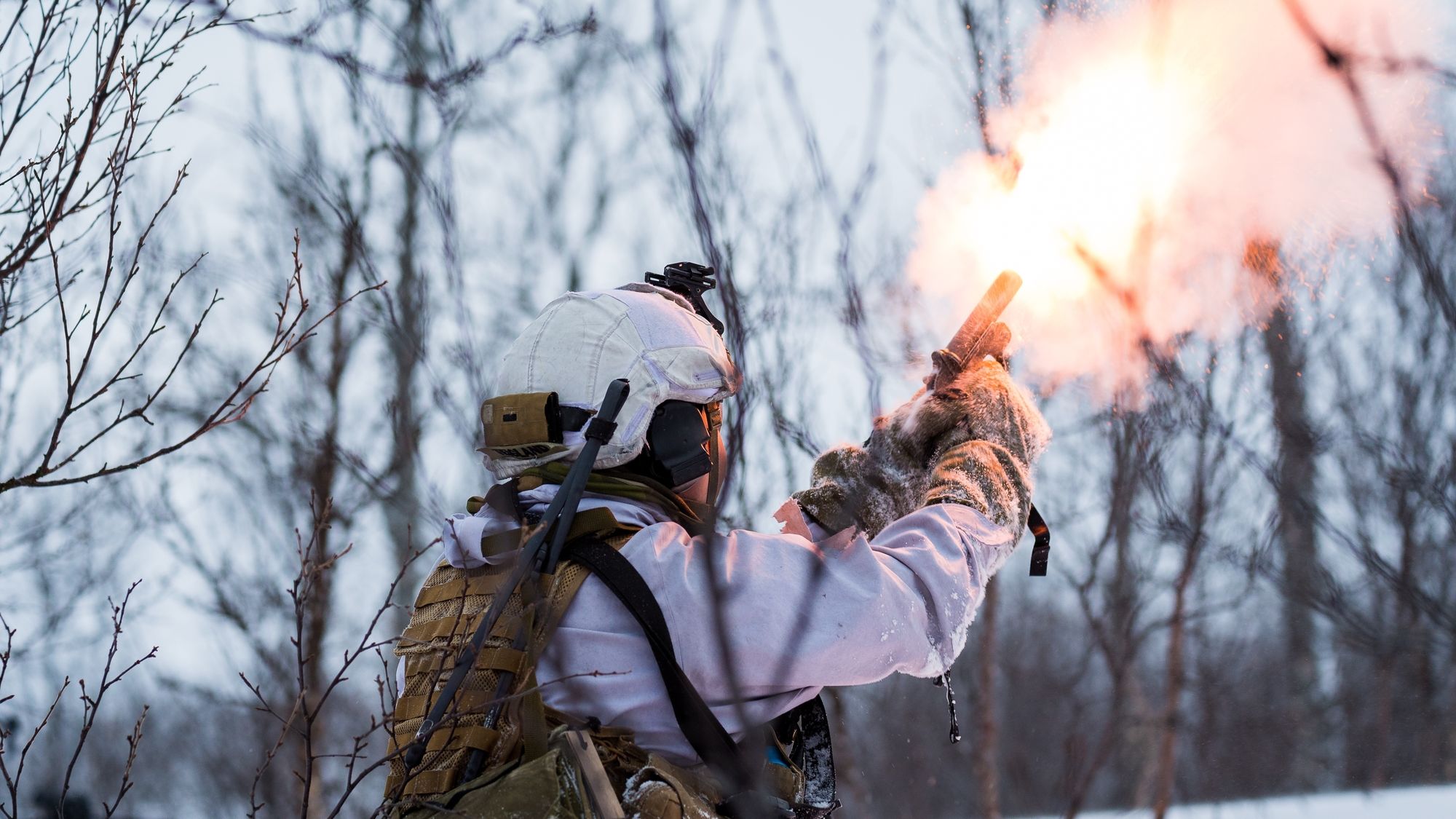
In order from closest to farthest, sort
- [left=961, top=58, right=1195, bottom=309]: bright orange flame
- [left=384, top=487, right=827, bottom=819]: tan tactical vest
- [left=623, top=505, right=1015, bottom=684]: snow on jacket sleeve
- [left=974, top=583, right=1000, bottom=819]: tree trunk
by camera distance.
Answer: [left=384, top=487, right=827, bottom=819]: tan tactical vest, [left=623, top=505, right=1015, bottom=684]: snow on jacket sleeve, [left=961, top=58, right=1195, bottom=309]: bright orange flame, [left=974, top=583, right=1000, bottom=819]: tree trunk

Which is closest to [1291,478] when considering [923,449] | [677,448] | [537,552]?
[923,449]

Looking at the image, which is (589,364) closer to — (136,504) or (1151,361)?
(1151,361)

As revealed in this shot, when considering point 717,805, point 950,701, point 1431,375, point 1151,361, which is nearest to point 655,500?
point 717,805

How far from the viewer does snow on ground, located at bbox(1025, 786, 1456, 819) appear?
8.16 metres

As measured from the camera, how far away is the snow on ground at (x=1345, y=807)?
8.16 metres

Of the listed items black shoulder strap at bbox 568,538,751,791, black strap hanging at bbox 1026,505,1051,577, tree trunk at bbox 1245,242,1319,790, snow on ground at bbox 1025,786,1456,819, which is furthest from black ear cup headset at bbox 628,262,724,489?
snow on ground at bbox 1025,786,1456,819

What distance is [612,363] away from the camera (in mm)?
2430

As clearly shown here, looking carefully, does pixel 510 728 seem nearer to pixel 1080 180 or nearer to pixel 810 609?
pixel 810 609

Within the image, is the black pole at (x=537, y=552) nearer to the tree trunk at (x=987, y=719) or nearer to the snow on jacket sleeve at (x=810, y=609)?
the snow on jacket sleeve at (x=810, y=609)

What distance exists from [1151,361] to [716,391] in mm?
2028

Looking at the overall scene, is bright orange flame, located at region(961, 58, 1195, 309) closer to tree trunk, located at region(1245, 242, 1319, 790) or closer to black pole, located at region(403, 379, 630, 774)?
tree trunk, located at region(1245, 242, 1319, 790)

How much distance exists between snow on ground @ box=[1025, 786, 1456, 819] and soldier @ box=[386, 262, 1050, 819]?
7.14 meters

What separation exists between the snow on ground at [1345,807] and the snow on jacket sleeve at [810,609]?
283 inches

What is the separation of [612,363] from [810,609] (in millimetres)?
729
